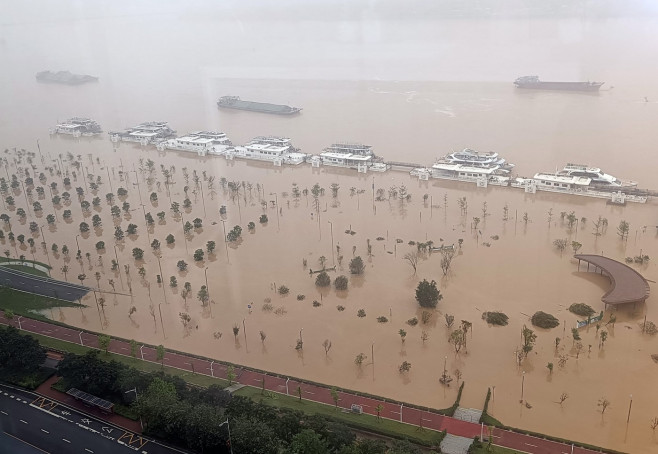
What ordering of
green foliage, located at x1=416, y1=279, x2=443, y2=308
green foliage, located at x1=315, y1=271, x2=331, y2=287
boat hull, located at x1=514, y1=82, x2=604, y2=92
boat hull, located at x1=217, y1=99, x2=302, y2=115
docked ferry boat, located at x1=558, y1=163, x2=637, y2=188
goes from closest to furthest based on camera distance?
1. green foliage, located at x1=416, y1=279, x2=443, y2=308
2. green foliage, located at x1=315, y1=271, x2=331, y2=287
3. docked ferry boat, located at x1=558, y1=163, x2=637, y2=188
4. boat hull, located at x1=514, y1=82, x2=604, y2=92
5. boat hull, located at x1=217, y1=99, x2=302, y2=115

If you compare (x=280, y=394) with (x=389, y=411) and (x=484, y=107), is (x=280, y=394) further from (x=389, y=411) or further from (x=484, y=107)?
(x=484, y=107)

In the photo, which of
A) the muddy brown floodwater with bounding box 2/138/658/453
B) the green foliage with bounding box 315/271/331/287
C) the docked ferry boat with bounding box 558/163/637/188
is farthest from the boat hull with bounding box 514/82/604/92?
the green foliage with bounding box 315/271/331/287

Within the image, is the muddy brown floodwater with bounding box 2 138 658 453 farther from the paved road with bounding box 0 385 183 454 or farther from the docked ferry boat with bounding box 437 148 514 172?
the paved road with bounding box 0 385 183 454

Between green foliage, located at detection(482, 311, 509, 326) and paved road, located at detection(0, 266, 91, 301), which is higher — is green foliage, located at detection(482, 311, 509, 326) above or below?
below

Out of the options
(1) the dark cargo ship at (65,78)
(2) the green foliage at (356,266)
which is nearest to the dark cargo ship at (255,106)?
(1) the dark cargo ship at (65,78)

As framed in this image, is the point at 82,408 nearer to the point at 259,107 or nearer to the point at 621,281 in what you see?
the point at 621,281

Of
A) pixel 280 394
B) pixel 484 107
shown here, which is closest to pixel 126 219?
pixel 280 394

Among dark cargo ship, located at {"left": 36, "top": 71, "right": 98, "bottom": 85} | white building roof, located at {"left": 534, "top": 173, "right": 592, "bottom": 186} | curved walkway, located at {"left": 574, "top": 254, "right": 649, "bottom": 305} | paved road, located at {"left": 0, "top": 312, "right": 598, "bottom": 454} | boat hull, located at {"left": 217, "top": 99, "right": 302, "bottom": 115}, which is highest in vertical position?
dark cargo ship, located at {"left": 36, "top": 71, "right": 98, "bottom": 85}
